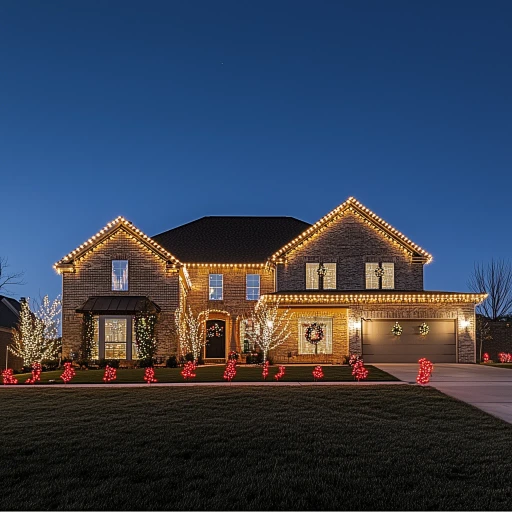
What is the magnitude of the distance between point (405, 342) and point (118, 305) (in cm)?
1378

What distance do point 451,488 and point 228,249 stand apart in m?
26.0

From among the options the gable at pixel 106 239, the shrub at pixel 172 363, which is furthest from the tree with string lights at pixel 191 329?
the gable at pixel 106 239

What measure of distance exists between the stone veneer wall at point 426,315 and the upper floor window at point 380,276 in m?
2.35

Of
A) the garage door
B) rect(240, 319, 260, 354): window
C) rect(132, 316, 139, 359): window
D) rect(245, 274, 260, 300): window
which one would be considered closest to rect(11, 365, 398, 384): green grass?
rect(132, 316, 139, 359): window

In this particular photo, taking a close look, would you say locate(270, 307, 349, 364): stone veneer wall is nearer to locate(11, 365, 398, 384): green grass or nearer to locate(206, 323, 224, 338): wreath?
locate(206, 323, 224, 338): wreath

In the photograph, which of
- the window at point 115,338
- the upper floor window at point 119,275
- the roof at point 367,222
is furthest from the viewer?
the roof at point 367,222

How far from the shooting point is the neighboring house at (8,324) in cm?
3300

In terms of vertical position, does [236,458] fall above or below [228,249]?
below

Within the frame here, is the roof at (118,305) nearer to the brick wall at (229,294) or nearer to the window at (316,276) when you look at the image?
the brick wall at (229,294)

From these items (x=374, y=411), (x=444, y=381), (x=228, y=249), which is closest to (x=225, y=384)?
(x=374, y=411)

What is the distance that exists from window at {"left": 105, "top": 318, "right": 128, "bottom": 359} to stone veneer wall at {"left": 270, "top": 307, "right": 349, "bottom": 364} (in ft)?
23.2

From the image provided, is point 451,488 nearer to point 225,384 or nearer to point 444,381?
point 225,384

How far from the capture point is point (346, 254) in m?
29.2

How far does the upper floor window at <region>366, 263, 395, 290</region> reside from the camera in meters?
29.1
